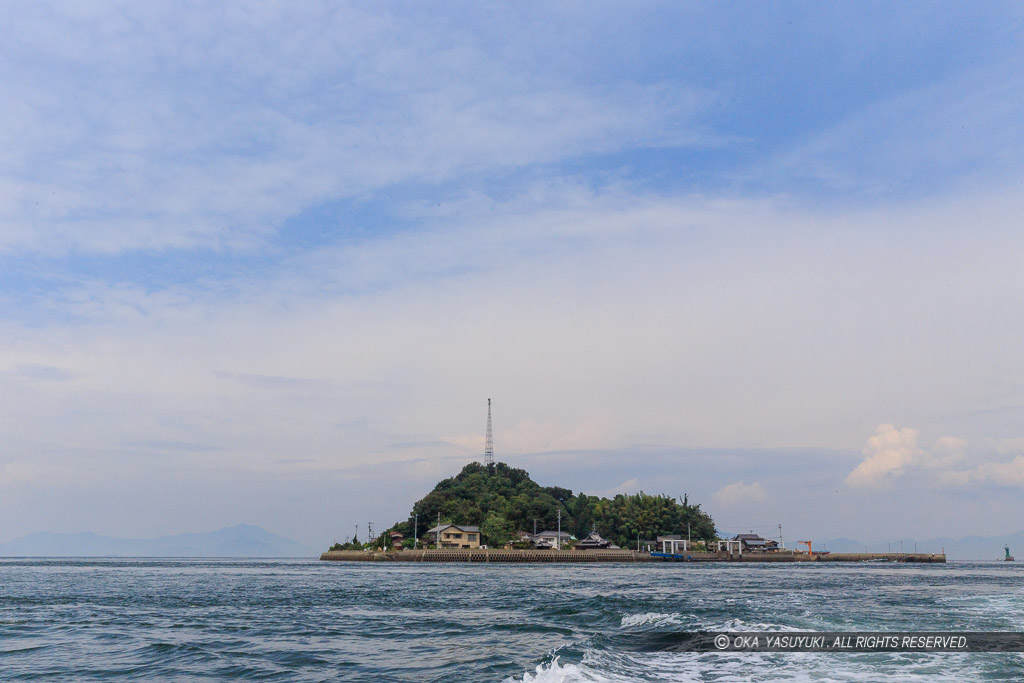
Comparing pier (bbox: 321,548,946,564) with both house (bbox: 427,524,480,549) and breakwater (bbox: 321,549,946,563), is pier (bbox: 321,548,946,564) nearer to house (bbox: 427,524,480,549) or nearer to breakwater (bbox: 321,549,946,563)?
breakwater (bbox: 321,549,946,563)

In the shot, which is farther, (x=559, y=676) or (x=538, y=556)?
(x=538, y=556)

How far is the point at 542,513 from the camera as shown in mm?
116000

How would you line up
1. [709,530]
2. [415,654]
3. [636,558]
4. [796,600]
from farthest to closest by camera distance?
1. [709,530]
2. [636,558]
3. [796,600]
4. [415,654]

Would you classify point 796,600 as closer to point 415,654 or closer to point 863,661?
point 863,661

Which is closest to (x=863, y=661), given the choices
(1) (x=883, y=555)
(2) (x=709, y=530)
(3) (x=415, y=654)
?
(3) (x=415, y=654)

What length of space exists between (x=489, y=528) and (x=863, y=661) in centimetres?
8998

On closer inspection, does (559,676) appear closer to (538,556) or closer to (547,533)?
(538,556)

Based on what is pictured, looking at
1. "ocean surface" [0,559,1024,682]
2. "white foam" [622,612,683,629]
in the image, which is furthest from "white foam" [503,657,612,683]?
"white foam" [622,612,683,629]

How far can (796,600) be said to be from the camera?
28.6 metres

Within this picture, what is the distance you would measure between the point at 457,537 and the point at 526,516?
60.3 feet

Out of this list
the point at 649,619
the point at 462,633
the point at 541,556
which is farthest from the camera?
the point at 541,556

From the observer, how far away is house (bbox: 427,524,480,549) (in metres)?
98.3

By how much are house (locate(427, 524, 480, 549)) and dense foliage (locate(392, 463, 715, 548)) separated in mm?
2360

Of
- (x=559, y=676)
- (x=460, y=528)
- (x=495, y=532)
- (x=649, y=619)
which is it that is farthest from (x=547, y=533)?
(x=559, y=676)
